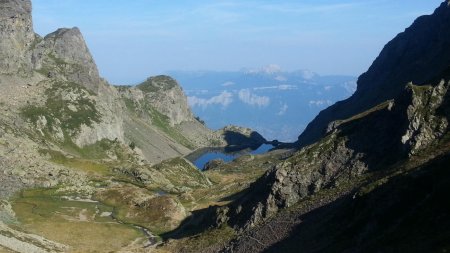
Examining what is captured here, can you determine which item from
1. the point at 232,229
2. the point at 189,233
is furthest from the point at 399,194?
the point at 189,233

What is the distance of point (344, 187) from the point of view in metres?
77.6

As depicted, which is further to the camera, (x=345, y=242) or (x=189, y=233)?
(x=189, y=233)

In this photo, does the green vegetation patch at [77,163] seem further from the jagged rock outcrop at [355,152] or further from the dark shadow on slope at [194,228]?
the jagged rock outcrop at [355,152]

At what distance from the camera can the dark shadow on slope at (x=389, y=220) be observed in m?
44.7

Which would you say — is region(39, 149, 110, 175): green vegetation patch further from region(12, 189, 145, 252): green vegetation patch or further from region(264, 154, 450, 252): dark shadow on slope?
region(264, 154, 450, 252): dark shadow on slope

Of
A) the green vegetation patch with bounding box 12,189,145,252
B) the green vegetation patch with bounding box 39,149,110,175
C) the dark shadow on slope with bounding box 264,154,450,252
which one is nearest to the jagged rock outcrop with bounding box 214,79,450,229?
the dark shadow on slope with bounding box 264,154,450,252

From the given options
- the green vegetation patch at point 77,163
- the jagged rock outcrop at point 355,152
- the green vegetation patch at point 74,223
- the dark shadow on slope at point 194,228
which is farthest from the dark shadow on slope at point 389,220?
the green vegetation patch at point 77,163

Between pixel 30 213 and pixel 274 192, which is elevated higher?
pixel 274 192

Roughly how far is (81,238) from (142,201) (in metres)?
29.3

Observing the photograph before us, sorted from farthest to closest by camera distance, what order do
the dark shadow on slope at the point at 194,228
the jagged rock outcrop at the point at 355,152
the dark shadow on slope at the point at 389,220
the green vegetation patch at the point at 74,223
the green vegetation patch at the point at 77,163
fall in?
the green vegetation patch at the point at 77,163, the green vegetation patch at the point at 74,223, the dark shadow on slope at the point at 194,228, the jagged rock outcrop at the point at 355,152, the dark shadow on slope at the point at 389,220

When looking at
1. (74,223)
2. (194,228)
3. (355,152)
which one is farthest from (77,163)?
(355,152)

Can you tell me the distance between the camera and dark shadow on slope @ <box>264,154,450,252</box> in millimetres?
44656

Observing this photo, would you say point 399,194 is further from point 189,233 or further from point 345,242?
point 189,233

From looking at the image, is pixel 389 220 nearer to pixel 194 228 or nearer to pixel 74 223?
pixel 194 228
